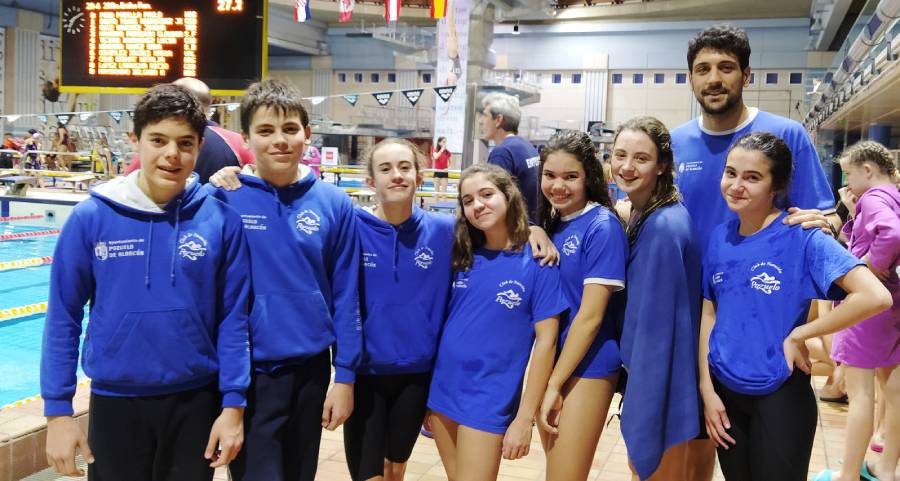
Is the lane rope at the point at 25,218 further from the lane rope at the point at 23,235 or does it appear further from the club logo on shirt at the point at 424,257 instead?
the club logo on shirt at the point at 424,257

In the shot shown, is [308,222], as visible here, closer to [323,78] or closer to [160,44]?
[160,44]

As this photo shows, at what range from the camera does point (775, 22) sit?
28.5 metres

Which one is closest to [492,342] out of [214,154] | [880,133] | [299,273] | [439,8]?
[299,273]

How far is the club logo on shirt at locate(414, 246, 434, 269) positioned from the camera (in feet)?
8.35

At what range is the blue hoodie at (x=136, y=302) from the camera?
204cm

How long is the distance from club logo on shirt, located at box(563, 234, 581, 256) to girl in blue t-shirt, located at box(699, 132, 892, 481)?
0.46 meters

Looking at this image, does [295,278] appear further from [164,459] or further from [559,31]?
[559,31]

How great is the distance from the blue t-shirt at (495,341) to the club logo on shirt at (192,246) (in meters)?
0.86

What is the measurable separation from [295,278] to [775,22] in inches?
1194

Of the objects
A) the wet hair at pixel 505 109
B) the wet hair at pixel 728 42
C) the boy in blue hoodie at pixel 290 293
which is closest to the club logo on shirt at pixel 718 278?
the wet hair at pixel 728 42

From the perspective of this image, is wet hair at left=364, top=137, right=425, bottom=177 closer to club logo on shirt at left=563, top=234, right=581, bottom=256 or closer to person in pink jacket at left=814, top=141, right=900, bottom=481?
club logo on shirt at left=563, top=234, right=581, bottom=256

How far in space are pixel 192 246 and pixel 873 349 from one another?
3100 mm

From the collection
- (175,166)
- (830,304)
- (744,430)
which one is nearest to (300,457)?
(175,166)

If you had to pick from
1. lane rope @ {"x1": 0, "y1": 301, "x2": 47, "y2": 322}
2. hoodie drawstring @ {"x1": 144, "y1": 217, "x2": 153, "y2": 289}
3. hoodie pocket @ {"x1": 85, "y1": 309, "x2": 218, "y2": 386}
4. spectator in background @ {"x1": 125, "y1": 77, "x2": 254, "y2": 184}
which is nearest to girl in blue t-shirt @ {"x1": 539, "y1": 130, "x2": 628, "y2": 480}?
hoodie pocket @ {"x1": 85, "y1": 309, "x2": 218, "y2": 386}
